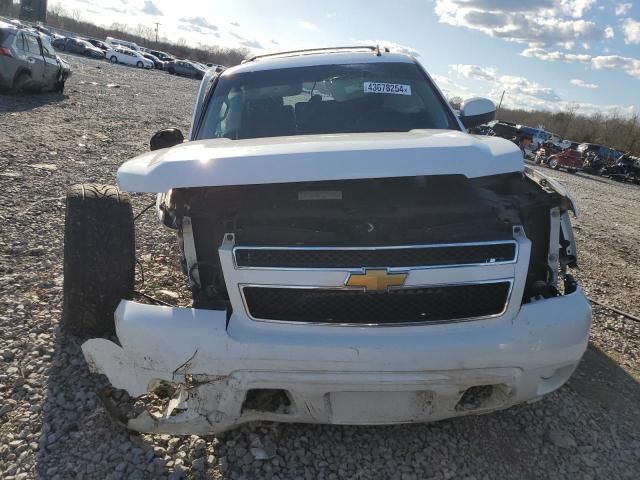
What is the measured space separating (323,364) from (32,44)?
48.3 ft

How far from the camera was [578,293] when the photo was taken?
7.39 ft

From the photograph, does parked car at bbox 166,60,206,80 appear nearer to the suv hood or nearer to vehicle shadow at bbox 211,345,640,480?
the suv hood

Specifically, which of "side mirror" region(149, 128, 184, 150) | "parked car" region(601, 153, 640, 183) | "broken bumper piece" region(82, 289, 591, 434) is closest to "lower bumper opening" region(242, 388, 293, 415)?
"broken bumper piece" region(82, 289, 591, 434)

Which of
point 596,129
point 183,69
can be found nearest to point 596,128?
point 596,129

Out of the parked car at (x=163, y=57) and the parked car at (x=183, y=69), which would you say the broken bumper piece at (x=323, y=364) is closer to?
the parked car at (x=183, y=69)

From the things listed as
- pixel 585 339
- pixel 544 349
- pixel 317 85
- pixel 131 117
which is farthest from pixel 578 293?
pixel 131 117

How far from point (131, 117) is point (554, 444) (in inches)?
516

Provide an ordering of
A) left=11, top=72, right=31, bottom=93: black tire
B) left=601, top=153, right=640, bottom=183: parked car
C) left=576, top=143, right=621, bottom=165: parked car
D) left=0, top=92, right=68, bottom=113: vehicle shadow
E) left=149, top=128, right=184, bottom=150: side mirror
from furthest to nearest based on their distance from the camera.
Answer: left=576, top=143, right=621, bottom=165: parked car, left=601, top=153, right=640, bottom=183: parked car, left=11, top=72, right=31, bottom=93: black tire, left=0, top=92, right=68, bottom=113: vehicle shadow, left=149, top=128, right=184, bottom=150: side mirror

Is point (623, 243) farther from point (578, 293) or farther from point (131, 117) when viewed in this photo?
point (131, 117)

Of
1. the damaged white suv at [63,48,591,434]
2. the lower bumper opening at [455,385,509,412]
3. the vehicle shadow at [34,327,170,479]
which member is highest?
the damaged white suv at [63,48,591,434]

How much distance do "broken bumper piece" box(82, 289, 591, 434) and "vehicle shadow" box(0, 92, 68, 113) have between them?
425 inches

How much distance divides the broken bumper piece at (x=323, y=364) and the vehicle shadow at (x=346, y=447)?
233 millimetres

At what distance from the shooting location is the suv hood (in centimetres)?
198

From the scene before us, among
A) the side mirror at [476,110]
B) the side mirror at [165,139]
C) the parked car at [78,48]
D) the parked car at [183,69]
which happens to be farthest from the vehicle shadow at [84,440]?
the parked car at [78,48]
